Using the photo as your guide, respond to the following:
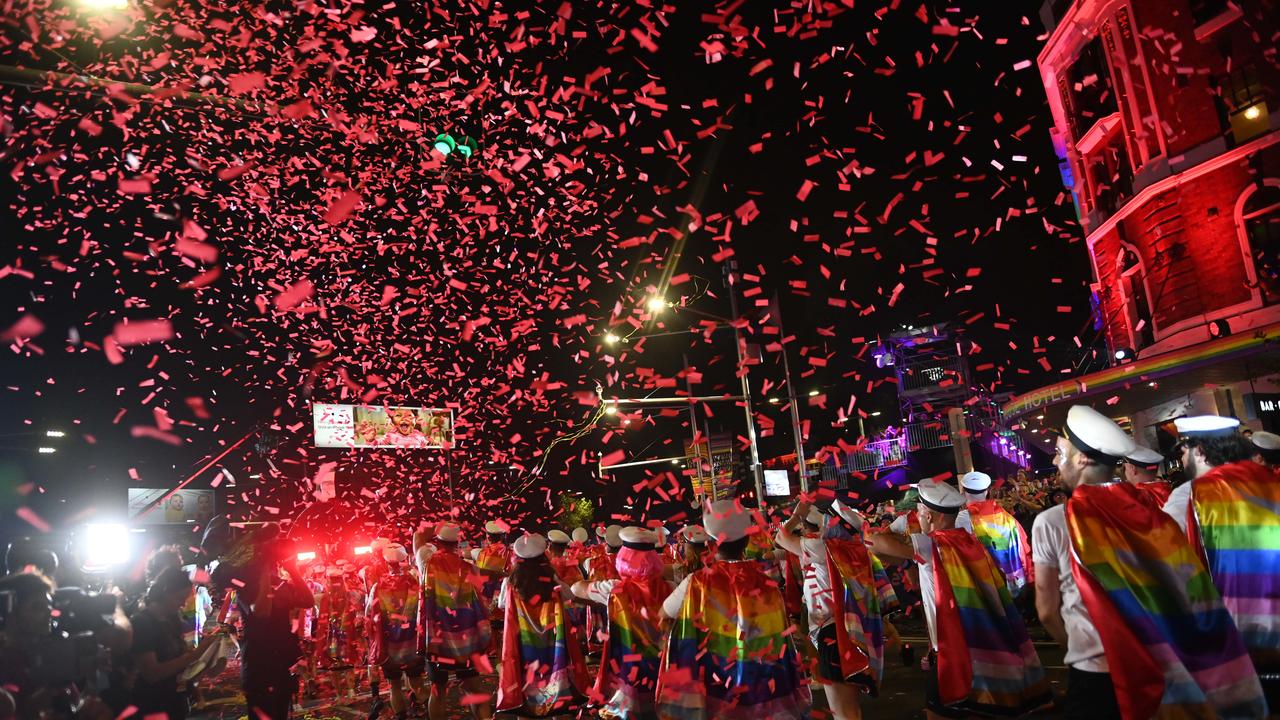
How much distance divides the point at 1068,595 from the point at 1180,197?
807 inches

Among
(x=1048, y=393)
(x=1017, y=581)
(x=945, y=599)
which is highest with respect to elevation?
(x=1048, y=393)

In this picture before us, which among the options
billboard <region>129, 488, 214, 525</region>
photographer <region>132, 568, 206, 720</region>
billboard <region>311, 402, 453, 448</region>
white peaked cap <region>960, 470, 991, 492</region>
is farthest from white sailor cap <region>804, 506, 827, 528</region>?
billboard <region>129, 488, 214, 525</region>

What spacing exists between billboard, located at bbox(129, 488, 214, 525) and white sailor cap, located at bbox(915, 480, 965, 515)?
99.2 ft

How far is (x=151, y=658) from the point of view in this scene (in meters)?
5.07

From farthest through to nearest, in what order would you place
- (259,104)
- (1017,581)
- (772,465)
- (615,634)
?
(772,465) < (1017,581) < (615,634) < (259,104)

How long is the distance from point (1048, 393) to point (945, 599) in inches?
599

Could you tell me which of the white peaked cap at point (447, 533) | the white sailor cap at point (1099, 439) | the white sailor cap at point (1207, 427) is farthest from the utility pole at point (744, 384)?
the white sailor cap at point (1099, 439)

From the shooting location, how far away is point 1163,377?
1605cm

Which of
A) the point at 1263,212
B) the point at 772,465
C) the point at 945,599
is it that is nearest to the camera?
→ the point at 945,599

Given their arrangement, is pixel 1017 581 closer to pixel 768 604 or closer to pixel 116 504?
pixel 768 604

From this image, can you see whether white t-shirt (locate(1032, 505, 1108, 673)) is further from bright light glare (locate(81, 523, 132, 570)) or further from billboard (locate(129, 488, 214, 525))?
billboard (locate(129, 488, 214, 525))

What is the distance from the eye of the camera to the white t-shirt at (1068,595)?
12.7 feet

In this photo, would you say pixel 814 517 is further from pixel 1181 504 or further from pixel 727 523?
pixel 1181 504

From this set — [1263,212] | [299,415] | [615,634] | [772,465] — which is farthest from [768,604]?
[772,465]
